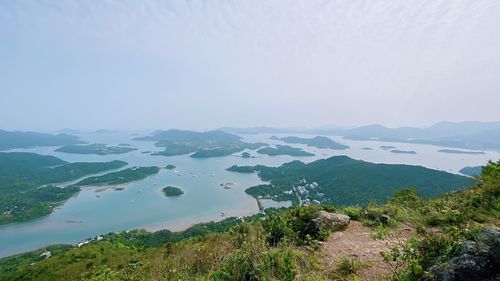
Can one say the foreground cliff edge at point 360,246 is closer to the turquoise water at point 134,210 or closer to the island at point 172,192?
the turquoise water at point 134,210

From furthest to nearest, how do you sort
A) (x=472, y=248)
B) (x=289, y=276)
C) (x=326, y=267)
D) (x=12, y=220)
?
(x=12, y=220), (x=326, y=267), (x=289, y=276), (x=472, y=248)

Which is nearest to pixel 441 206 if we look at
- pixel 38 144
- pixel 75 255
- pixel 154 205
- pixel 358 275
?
pixel 358 275

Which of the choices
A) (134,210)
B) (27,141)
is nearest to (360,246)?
(134,210)

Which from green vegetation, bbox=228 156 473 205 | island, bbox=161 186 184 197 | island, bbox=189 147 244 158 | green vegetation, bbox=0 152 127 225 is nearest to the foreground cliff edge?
green vegetation, bbox=228 156 473 205

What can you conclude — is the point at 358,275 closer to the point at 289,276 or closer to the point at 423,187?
the point at 289,276

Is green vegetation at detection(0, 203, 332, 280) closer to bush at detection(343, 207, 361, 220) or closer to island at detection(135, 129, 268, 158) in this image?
bush at detection(343, 207, 361, 220)

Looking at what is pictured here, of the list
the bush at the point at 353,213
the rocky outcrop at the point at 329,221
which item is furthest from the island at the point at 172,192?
the rocky outcrop at the point at 329,221
